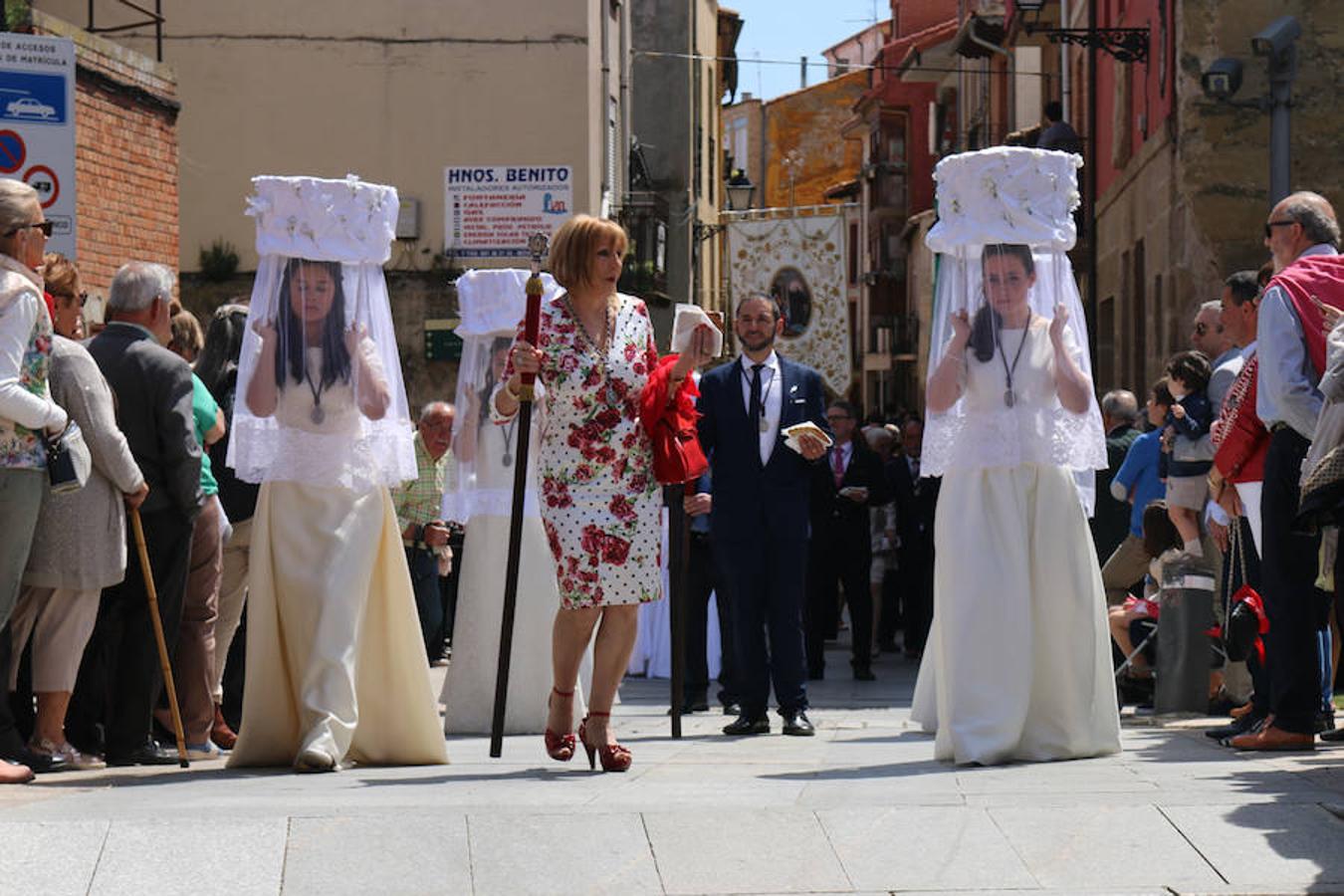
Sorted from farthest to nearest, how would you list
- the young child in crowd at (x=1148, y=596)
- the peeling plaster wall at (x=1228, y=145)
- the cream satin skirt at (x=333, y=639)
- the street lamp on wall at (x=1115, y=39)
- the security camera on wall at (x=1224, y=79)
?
the street lamp on wall at (x=1115, y=39) → the peeling plaster wall at (x=1228, y=145) → the security camera on wall at (x=1224, y=79) → the young child in crowd at (x=1148, y=596) → the cream satin skirt at (x=333, y=639)

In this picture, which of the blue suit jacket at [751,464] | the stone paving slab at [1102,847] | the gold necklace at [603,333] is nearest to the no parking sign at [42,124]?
the blue suit jacket at [751,464]

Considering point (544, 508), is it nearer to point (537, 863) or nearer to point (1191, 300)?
point (537, 863)

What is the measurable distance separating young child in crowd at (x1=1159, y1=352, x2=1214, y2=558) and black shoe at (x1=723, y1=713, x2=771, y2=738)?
2.53 m

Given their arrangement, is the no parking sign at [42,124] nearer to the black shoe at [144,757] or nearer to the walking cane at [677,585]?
the walking cane at [677,585]

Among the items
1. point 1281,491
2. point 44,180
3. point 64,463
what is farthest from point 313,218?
point 44,180

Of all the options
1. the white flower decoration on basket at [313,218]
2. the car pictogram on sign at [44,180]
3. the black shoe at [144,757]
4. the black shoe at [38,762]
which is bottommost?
the black shoe at [144,757]

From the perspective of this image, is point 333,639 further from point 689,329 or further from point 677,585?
point 689,329

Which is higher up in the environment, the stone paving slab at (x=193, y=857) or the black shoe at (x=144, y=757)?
the stone paving slab at (x=193, y=857)

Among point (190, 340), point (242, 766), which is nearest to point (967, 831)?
point (242, 766)

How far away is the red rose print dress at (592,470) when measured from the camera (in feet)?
27.9

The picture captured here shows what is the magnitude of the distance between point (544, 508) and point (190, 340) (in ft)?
8.11

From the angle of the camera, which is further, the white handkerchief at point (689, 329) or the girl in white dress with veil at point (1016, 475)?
the girl in white dress with veil at point (1016, 475)

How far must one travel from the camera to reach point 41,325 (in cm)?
823

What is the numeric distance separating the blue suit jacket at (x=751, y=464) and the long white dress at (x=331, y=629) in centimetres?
255
